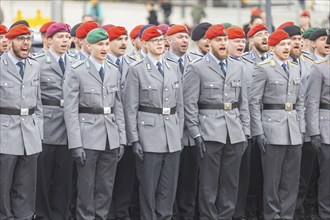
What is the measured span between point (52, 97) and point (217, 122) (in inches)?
70.4

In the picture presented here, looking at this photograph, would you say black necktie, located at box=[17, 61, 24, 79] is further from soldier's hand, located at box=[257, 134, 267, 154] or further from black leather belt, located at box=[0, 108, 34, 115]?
soldier's hand, located at box=[257, 134, 267, 154]

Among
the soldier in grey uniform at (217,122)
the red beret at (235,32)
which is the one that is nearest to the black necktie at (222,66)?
the soldier in grey uniform at (217,122)

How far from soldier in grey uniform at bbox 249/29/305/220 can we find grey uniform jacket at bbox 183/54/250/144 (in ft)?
0.91

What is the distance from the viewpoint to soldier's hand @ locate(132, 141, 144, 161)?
11.0 meters

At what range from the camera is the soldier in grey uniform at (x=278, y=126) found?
11641 millimetres

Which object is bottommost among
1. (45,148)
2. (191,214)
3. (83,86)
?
(191,214)

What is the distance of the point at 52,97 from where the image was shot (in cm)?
1145

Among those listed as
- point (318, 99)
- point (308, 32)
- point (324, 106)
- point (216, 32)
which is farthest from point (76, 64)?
point (308, 32)

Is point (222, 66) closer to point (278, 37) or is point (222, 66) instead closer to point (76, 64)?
point (278, 37)

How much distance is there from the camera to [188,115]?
37.3ft

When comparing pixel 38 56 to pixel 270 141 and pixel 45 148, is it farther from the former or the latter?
pixel 270 141

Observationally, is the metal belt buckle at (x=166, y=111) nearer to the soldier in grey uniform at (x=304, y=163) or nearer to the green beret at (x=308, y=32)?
the soldier in grey uniform at (x=304, y=163)

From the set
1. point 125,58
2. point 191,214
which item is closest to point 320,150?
point 191,214

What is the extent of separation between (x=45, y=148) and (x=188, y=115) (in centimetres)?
157
